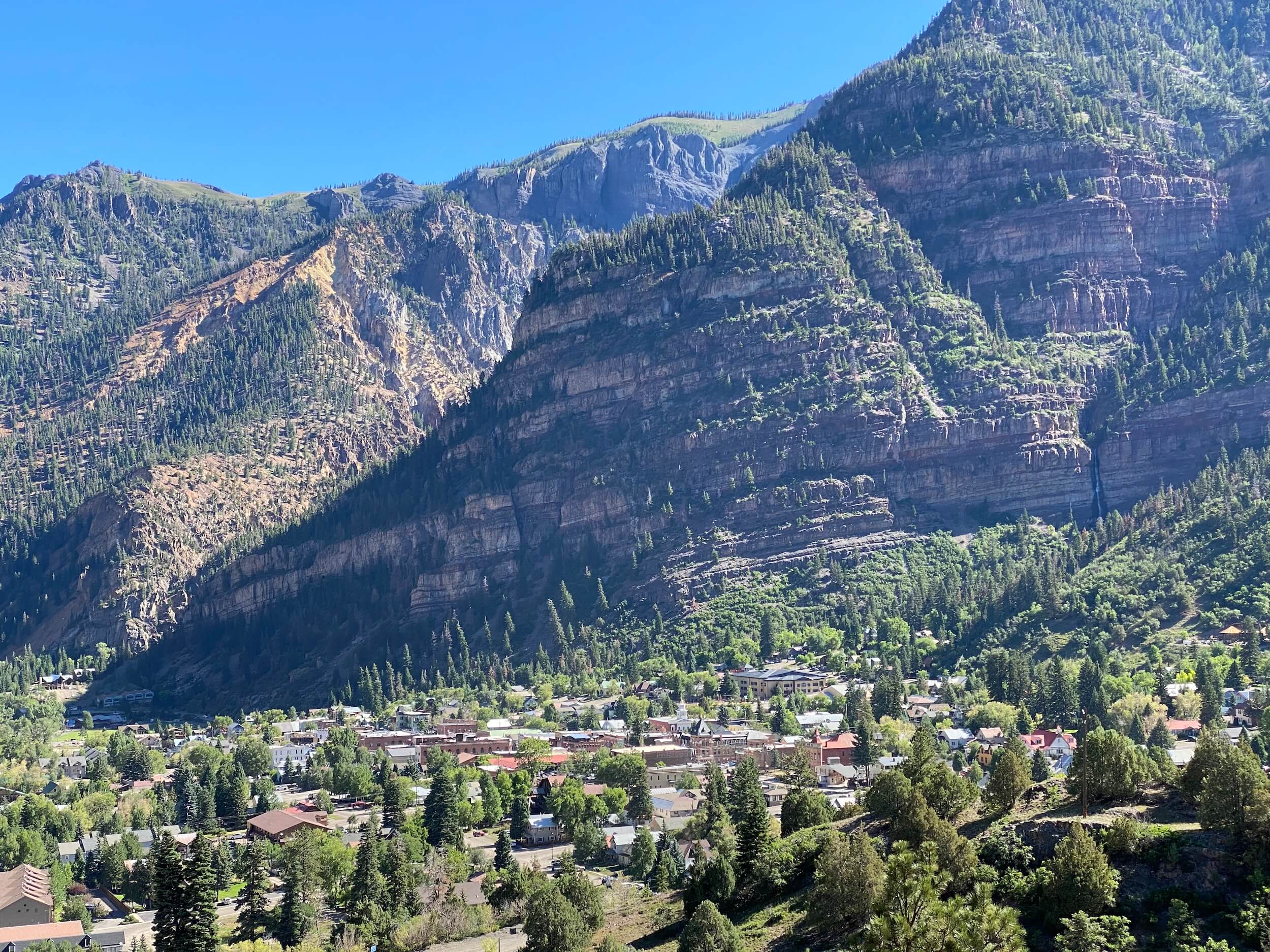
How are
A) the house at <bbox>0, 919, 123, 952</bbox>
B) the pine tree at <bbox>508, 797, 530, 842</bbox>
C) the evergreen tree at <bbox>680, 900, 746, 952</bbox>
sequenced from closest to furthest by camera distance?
the evergreen tree at <bbox>680, 900, 746, 952</bbox>
the house at <bbox>0, 919, 123, 952</bbox>
the pine tree at <bbox>508, 797, 530, 842</bbox>

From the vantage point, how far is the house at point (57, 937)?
109 m

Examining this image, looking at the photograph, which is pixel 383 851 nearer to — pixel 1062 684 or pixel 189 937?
pixel 189 937

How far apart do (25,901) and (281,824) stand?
92.9 feet

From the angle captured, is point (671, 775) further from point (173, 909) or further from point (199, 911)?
point (173, 909)

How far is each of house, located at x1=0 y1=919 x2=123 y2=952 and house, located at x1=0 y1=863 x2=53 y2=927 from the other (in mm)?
1887

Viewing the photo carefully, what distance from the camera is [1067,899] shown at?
238 ft

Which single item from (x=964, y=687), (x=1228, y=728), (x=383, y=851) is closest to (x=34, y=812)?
(x=383, y=851)

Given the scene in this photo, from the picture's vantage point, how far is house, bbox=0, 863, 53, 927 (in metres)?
116

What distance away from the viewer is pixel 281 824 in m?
143

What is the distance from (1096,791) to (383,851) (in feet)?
182

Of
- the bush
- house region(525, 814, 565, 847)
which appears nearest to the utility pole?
the bush

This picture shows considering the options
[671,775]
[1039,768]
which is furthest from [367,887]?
[671,775]

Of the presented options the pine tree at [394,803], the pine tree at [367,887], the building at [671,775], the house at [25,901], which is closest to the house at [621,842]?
the pine tree at [394,803]

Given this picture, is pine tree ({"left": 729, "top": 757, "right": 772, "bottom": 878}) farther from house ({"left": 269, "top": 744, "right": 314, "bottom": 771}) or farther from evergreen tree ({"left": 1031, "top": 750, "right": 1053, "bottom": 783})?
house ({"left": 269, "top": 744, "right": 314, "bottom": 771})
